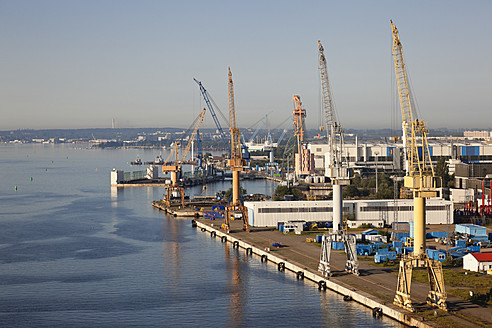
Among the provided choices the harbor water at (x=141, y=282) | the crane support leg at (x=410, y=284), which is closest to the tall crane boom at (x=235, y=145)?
the harbor water at (x=141, y=282)

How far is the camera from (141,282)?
72.7 feet

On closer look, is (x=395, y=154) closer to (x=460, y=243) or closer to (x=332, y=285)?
(x=460, y=243)

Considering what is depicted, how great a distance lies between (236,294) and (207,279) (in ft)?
7.86

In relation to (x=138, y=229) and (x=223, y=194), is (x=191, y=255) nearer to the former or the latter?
(x=138, y=229)

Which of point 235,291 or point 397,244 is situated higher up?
point 397,244

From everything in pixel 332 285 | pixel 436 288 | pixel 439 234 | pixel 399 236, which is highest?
pixel 436 288

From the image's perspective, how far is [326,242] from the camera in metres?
22.0

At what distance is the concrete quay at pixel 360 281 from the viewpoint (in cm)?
1655

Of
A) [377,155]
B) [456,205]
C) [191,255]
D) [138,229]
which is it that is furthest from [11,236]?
[377,155]

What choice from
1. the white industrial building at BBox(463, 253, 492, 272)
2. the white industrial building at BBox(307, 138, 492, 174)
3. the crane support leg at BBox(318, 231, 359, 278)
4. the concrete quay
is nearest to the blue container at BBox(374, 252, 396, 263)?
the concrete quay

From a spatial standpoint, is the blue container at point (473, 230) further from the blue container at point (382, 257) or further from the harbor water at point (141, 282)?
the harbor water at point (141, 282)

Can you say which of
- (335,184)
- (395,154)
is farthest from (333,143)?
(395,154)

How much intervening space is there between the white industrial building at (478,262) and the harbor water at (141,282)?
489 centimetres

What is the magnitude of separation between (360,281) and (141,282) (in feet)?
22.6
